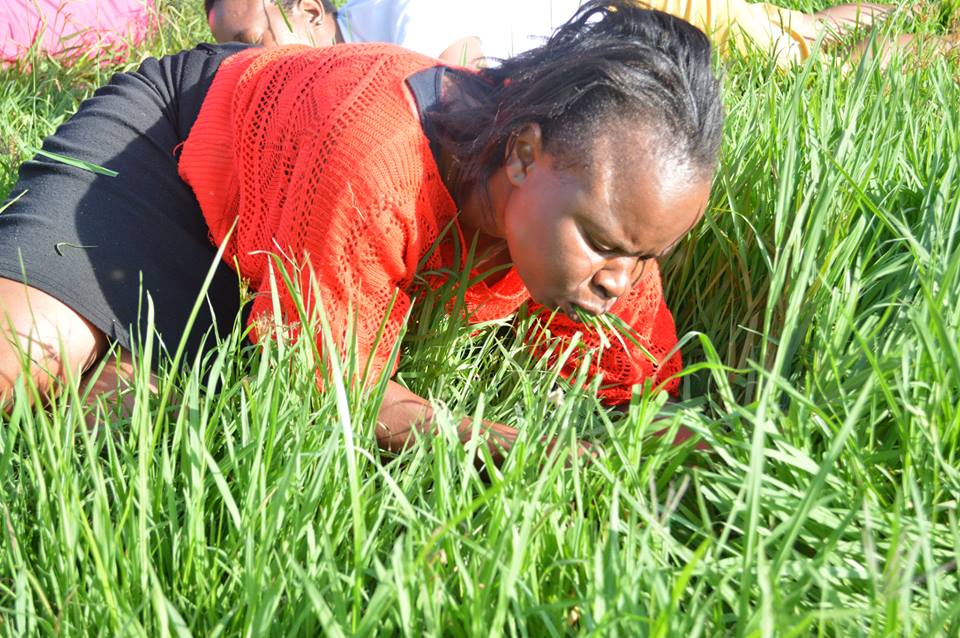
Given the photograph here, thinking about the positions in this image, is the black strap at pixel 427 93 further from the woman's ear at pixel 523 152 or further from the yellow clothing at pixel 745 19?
the yellow clothing at pixel 745 19

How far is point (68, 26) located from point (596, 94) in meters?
2.27

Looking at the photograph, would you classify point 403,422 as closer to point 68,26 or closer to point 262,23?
point 262,23

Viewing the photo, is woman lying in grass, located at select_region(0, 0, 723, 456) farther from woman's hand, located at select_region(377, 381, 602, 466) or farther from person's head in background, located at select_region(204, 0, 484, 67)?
person's head in background, located at select_region(204, 0, 484, 67)

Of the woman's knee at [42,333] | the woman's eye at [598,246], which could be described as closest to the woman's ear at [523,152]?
the woman's eye at [598,246]

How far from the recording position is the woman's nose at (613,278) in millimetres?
1368

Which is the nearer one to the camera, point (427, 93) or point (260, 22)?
point (427, 93)

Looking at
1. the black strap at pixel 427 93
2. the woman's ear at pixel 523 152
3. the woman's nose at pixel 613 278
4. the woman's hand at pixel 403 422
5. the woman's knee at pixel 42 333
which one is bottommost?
the woman's hand at pixel 403 422

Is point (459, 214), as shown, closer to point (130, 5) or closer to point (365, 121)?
point (365, 121)

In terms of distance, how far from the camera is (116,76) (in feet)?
6.46

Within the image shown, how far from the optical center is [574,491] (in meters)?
1.11

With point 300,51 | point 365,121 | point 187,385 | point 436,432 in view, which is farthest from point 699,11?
point 187,385

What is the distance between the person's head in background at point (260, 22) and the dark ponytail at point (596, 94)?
152cm

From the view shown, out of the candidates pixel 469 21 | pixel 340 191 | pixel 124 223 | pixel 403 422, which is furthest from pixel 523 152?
pixel 469 21

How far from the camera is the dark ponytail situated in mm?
1319
